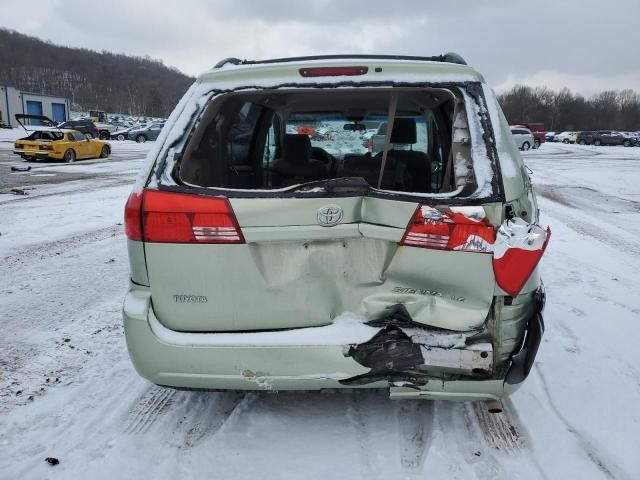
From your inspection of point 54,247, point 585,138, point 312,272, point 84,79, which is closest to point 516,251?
point 312,272

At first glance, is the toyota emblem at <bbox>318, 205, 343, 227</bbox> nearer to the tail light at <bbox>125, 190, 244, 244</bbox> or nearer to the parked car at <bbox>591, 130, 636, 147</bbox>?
the tail light at <bbox>125, 190, 244, 244</bbox>

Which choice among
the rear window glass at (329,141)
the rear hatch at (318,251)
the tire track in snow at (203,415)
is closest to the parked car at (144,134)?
the rear window glass at (329,141)

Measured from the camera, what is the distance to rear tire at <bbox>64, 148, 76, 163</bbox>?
21.8 metres

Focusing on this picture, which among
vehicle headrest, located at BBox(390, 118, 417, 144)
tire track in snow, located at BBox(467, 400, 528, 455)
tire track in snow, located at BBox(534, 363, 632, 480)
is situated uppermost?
vehicle headrest, located at BBox(390, 118, 417, 144)

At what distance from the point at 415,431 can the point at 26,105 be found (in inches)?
3104

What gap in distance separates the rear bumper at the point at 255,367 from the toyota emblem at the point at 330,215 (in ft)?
1.83

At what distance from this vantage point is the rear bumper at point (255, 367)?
7.36ft

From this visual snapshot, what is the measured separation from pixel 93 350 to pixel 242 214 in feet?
6.93

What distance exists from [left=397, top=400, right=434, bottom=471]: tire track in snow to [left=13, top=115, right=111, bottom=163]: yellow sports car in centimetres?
2229

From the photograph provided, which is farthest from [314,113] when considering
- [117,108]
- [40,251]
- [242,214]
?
[117,108]

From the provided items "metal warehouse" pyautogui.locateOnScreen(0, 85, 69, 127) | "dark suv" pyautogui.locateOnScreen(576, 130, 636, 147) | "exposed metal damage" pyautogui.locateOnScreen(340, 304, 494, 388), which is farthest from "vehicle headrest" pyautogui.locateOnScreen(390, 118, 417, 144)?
"metal warehouse" pyautogui.locateOnScreen(0, 85, 69, 127)

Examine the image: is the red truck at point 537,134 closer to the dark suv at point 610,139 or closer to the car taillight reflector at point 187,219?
the dark suv at point 610,139

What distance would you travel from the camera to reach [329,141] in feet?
15.5

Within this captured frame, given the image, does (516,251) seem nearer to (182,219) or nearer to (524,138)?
(182,219)
